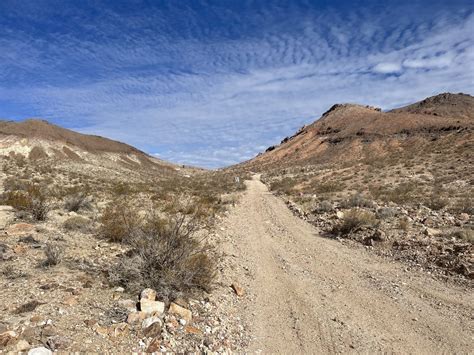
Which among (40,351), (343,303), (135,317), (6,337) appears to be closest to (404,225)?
(343,303)

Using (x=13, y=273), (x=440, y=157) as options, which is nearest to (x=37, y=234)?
(x=13, y=273)

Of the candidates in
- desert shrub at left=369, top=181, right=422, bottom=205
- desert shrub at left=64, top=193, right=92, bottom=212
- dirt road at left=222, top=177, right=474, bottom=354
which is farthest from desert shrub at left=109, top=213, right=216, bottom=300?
desert shrub at left=369, top=181, right=422, bottom=205

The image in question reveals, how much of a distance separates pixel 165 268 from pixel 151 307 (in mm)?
974

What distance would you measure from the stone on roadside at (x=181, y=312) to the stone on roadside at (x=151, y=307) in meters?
0.17

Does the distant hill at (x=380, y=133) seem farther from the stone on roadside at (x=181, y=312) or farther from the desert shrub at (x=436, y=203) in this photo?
the stone on roadside at (x=181, y=312)

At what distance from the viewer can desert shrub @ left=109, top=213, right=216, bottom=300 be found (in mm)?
6742

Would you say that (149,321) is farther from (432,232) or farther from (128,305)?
(432,232)

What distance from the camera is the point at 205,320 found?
646 centimetres

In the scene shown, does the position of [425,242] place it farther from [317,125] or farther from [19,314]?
[317,125]

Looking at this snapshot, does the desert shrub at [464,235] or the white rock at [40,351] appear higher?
the desert shrub at [464,235]

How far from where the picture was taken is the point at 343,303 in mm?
7684

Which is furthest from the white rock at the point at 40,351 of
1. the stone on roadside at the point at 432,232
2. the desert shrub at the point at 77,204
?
the desert shrub at the point at 77,204

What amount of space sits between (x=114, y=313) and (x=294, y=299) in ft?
12.1

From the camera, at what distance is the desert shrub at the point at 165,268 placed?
6.74 metres
